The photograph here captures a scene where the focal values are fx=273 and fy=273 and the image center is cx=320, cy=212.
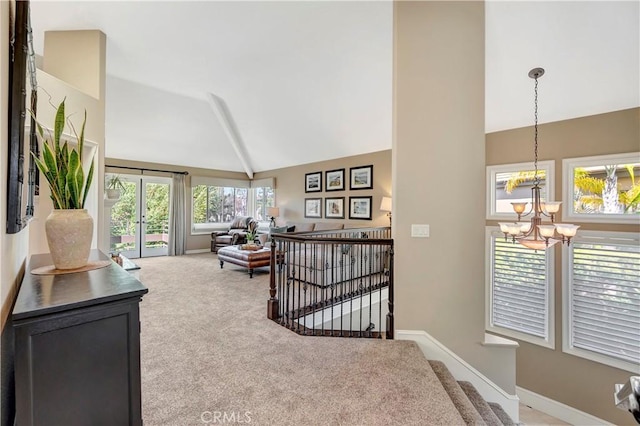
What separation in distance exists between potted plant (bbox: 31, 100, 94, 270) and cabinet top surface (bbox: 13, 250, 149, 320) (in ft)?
0.42

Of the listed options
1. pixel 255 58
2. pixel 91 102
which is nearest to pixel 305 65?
pixel 255 58

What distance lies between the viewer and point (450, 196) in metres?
2.60

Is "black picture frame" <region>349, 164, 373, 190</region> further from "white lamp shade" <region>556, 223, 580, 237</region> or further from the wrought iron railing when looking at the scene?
"white lamp shade" <region>556, 223, 580, 237</region>

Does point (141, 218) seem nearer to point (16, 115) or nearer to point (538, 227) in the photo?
point (16, 115)

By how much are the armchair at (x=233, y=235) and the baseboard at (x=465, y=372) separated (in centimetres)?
534

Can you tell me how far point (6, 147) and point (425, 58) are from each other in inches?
118

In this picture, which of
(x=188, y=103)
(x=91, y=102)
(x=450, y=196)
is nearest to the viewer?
(x=450, y=196)

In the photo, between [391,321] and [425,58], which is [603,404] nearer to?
[391,321]

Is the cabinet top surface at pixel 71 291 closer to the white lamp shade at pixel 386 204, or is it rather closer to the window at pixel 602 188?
the white lamp shade at pixel 386 204

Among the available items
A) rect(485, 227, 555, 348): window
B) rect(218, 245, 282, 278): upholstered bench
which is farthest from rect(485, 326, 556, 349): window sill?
rect(218, 245, 282, 278): upholstered bench

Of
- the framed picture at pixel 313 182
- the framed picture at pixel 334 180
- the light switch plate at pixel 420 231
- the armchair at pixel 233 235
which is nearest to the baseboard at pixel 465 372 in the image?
the light switch plate at pixel 420 231

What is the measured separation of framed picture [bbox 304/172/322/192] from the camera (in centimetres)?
721

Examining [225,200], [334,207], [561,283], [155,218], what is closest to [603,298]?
[561,283]

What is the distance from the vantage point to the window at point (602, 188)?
3383 millimetres
